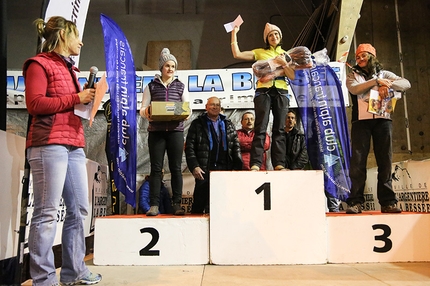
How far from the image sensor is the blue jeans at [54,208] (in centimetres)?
162

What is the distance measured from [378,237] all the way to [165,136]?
174 centimetres

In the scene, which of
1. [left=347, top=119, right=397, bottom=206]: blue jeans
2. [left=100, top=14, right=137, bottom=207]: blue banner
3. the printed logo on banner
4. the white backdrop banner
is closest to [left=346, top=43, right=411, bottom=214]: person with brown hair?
[left=347, top=119, right=397, bottom=206]: blue jeans

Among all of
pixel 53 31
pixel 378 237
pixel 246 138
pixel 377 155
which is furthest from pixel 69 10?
pixel 378 237

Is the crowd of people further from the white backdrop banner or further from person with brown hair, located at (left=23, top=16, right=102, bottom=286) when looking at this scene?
the white backdrop banner

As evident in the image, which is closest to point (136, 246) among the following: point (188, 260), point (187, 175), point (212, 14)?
point (188, 260)

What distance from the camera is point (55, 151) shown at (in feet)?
5.50

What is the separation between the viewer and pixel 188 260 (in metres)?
2.49

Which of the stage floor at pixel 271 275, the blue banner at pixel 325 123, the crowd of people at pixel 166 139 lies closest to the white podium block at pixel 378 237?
the stage floor at pixel 271 275

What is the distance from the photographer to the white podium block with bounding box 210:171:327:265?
243 cm

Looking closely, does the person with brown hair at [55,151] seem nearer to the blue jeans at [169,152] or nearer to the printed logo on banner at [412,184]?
the blue jeans at [169,152]

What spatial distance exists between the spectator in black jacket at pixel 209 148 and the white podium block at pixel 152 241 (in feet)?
2.60

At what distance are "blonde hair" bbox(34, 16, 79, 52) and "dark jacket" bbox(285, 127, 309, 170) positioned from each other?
8.42 ft

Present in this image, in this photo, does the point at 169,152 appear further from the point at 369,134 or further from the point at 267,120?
the point at 369,134

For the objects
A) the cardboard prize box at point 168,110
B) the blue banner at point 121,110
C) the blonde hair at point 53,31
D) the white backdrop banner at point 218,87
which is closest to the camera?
the blonde hair at point 53,31
